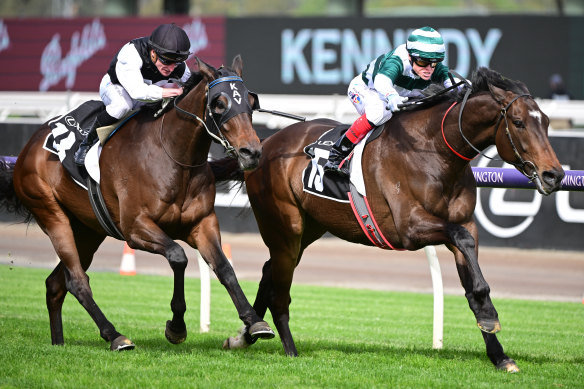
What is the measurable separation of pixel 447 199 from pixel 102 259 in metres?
9.10

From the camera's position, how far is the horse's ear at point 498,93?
630 centimetres

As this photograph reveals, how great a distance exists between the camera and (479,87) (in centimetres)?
657

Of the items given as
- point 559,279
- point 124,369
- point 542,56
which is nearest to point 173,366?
point 124,369

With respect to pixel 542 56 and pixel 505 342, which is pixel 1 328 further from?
pixel 542 56

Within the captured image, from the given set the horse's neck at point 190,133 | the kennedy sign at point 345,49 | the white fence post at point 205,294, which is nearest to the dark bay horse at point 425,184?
the white fence post at point 205,294

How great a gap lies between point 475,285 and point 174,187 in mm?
2364

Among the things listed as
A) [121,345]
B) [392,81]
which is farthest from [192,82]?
[121,345]

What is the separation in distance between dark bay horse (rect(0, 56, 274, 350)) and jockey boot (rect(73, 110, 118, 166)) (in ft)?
0.54

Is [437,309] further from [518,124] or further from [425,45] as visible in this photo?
[425,45]

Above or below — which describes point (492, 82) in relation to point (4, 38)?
above

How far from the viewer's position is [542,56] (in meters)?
20.6

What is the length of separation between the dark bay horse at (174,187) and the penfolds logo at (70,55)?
716 inches

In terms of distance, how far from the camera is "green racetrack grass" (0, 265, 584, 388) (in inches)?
228

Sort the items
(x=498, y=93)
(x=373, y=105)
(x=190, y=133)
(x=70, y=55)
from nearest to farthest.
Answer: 1. (x=498, y=93)
2. (x=190, y=133)
3. (x=373, y=105)
4. (x=70, y=55)
